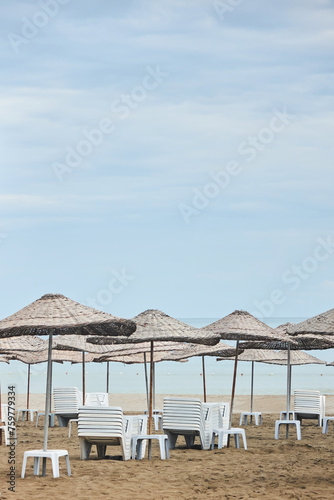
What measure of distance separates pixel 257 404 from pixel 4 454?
15748 mm

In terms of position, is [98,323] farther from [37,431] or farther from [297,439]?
[37,431]

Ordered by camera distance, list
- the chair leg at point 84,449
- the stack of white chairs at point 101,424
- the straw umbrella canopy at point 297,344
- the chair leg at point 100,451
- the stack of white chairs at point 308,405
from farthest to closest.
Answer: the stack of white chairs at point 308,405
the straw umbrella canopy at point 297,344
the chair leg at point 100,451
the chair leg at point 84,449
the stack of white chairs at point 101,424

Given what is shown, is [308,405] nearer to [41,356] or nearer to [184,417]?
[184,417]

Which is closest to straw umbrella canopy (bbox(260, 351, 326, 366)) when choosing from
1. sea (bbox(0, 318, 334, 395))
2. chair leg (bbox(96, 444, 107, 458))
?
chair leg (bbox(96, 444, 107, 458))

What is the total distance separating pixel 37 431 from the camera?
1512 cm

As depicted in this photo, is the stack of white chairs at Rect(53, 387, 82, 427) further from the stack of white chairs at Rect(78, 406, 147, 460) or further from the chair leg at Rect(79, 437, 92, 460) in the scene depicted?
the stack of white chairs at Rect(78, 406, 147, 460)

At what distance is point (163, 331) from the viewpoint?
33.8ft

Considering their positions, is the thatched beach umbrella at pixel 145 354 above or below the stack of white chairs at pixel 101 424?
above

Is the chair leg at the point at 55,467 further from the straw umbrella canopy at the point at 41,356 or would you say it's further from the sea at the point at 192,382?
the sea at the point at 192,382

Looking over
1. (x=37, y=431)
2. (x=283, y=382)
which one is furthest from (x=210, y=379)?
(x=37, y=431)

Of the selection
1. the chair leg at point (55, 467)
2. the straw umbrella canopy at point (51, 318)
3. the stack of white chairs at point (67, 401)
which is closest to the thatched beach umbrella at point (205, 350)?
the stack of white chairs at point (67, 401)

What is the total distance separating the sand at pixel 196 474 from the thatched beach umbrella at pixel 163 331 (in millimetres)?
1248

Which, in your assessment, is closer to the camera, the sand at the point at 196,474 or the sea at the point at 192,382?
the sand at the point at 196,474

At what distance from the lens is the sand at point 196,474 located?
7.12 metres
